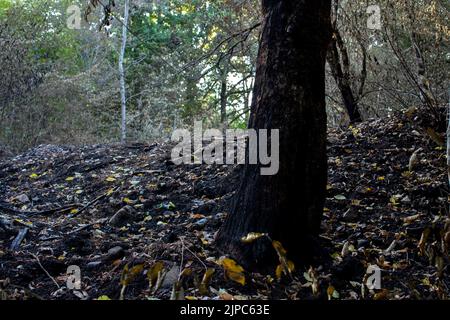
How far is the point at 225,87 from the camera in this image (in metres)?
14.5

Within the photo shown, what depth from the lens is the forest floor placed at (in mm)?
2758

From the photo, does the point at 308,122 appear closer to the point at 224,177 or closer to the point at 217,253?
the point at 217,253

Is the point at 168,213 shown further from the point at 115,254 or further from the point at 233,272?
the point at 233,272

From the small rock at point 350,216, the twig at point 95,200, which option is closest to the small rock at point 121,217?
the twig at point 95,200

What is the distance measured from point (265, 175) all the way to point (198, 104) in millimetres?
11427

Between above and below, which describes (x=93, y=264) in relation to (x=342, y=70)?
below

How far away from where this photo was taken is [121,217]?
13.6 feet

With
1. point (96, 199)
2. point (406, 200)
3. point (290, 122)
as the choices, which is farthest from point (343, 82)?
point (290, 122)

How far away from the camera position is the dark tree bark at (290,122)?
2922mm

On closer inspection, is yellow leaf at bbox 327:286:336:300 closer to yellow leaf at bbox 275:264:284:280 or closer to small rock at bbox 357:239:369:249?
yellow leaf at bbox 275:264:284:280

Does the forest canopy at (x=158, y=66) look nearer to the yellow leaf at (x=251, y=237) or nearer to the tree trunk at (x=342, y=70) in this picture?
the tree trunk at (x=342, y=70)

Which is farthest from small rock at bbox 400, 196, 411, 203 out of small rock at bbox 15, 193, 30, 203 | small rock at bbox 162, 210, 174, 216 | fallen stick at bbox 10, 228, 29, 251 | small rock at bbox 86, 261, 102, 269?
small rock at bbox 15, 193, 30, 203

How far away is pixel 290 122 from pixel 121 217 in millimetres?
1853

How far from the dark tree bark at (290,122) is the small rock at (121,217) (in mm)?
1368
